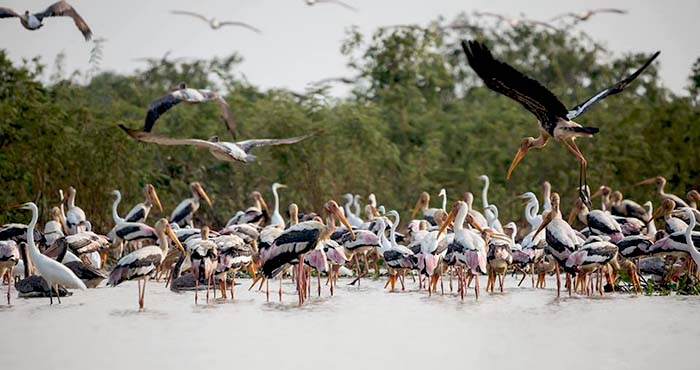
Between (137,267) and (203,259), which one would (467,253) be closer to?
(203,259)

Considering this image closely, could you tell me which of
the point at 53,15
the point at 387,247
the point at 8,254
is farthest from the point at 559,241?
the point at 53,15

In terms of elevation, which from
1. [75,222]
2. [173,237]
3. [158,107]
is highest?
[158,107]

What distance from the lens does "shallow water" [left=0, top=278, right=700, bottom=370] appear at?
9.14m

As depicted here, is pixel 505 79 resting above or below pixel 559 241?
above

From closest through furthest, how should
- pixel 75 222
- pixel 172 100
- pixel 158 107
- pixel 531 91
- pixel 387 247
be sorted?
pixel 531 91 → pixel 387 247 → pixel 158 107 → pixel 172 100 → pixel 75 222

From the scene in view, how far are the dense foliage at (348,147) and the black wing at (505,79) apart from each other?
232 inches

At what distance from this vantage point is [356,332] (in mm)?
10578

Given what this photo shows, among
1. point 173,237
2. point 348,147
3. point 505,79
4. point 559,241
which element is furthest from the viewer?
point 348,147

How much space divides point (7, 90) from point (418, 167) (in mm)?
8772

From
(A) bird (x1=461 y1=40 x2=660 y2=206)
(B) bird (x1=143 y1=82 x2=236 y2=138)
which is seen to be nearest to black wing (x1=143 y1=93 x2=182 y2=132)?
(B) bird (x1=143 y1=82 x2=236 y2=138)

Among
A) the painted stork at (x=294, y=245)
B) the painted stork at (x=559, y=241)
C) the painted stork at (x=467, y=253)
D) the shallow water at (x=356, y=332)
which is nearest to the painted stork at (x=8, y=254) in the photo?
the shallow water at (x=356, y=332)

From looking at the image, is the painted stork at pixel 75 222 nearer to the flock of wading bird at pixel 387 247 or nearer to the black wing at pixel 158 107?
the flock of wading bird at pixel 387 247

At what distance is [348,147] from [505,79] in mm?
11997

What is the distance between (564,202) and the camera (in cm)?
2373
